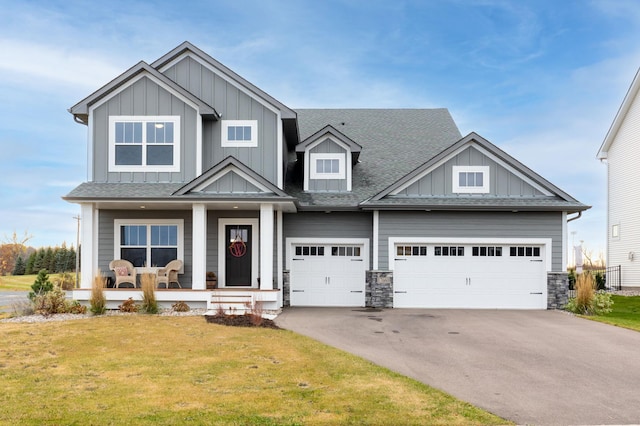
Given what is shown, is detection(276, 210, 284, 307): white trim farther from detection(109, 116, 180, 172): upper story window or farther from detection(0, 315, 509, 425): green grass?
detection(0, 315, 509, 425): green grass

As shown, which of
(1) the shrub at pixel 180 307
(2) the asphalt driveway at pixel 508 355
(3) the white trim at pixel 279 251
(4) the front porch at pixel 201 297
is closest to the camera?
(2) the asphalt driveway at pixel 508 355

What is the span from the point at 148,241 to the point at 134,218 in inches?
35.9

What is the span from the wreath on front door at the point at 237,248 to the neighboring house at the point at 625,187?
19.2 meters

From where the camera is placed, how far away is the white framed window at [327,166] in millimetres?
18500

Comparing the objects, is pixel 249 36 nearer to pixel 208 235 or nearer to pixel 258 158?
pixel 258 158

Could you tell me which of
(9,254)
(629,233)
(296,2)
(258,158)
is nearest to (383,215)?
(258,158)

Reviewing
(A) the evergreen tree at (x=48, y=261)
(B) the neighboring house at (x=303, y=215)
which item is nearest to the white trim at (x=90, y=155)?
(B) the neighboring house at (x=303, y=215)

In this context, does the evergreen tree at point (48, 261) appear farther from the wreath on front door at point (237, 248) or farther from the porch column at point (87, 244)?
the wreath on front door at point (237, 248)

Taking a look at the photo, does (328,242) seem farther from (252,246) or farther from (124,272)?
(124,272)

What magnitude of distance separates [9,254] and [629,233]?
42.8 meters

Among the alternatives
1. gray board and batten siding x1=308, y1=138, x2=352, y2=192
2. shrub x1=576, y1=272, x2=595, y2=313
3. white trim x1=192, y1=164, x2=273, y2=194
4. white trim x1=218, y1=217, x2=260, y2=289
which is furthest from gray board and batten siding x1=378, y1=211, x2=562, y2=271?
white trim x1=192, y1=164, x2=273, y2=194

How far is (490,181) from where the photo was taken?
1745 centimetres

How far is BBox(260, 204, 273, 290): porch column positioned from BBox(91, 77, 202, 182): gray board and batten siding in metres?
2.87

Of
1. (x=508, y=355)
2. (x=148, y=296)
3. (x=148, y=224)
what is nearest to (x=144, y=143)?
(x=148, y=224)
